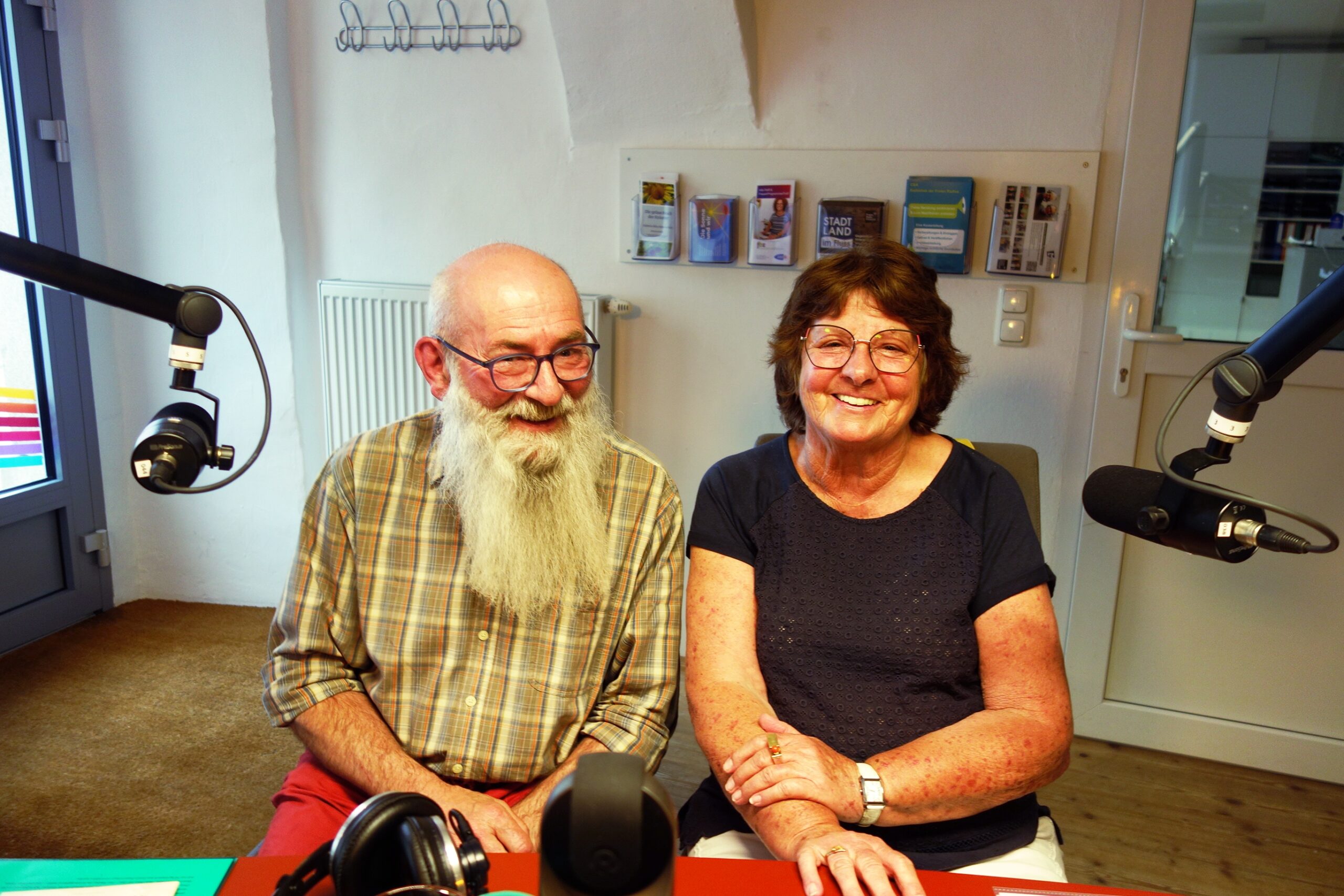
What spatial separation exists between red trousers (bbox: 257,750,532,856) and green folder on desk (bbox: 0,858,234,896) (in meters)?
0.41

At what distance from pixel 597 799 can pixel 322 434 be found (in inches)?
118

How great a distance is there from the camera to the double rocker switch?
246cm

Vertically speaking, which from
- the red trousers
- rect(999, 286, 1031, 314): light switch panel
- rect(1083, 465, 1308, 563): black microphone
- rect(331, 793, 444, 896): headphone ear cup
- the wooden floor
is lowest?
the wooden floor

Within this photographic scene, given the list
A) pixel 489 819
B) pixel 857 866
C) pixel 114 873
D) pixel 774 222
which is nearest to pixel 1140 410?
pixel 774 222

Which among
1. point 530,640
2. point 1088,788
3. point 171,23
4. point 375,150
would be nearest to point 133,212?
point 171,23

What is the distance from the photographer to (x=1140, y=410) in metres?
2.43

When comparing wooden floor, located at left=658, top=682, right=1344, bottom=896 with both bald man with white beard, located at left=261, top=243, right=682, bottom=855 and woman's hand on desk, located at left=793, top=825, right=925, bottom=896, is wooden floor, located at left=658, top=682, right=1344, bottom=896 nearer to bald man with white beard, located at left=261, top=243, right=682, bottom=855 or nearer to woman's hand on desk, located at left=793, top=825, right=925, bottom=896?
bald man with white beard, located at left=261, top=243, right=682, bottom=855

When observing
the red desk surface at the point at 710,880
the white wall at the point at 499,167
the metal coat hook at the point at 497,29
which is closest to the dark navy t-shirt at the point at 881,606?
the red desk surface at the point at 710,880

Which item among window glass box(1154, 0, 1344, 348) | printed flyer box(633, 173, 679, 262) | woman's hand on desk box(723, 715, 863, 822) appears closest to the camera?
woman's hand on desk box(723, 715, 863, 822)

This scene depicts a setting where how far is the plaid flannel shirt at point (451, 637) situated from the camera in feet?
4.64

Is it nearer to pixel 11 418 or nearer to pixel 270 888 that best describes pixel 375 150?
pixel 11 418

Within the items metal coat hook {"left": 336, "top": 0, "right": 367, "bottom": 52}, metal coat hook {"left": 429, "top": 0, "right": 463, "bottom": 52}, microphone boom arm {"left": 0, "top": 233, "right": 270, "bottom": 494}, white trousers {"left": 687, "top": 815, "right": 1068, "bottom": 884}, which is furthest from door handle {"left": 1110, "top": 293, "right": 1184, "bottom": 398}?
metal coat hook {"left": 336, "top": 0, "right": 367, "bottom": 52}

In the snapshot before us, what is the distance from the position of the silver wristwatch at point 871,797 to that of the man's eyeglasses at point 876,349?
626 millimetres

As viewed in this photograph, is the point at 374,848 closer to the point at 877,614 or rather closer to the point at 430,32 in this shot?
the point at 877,614
